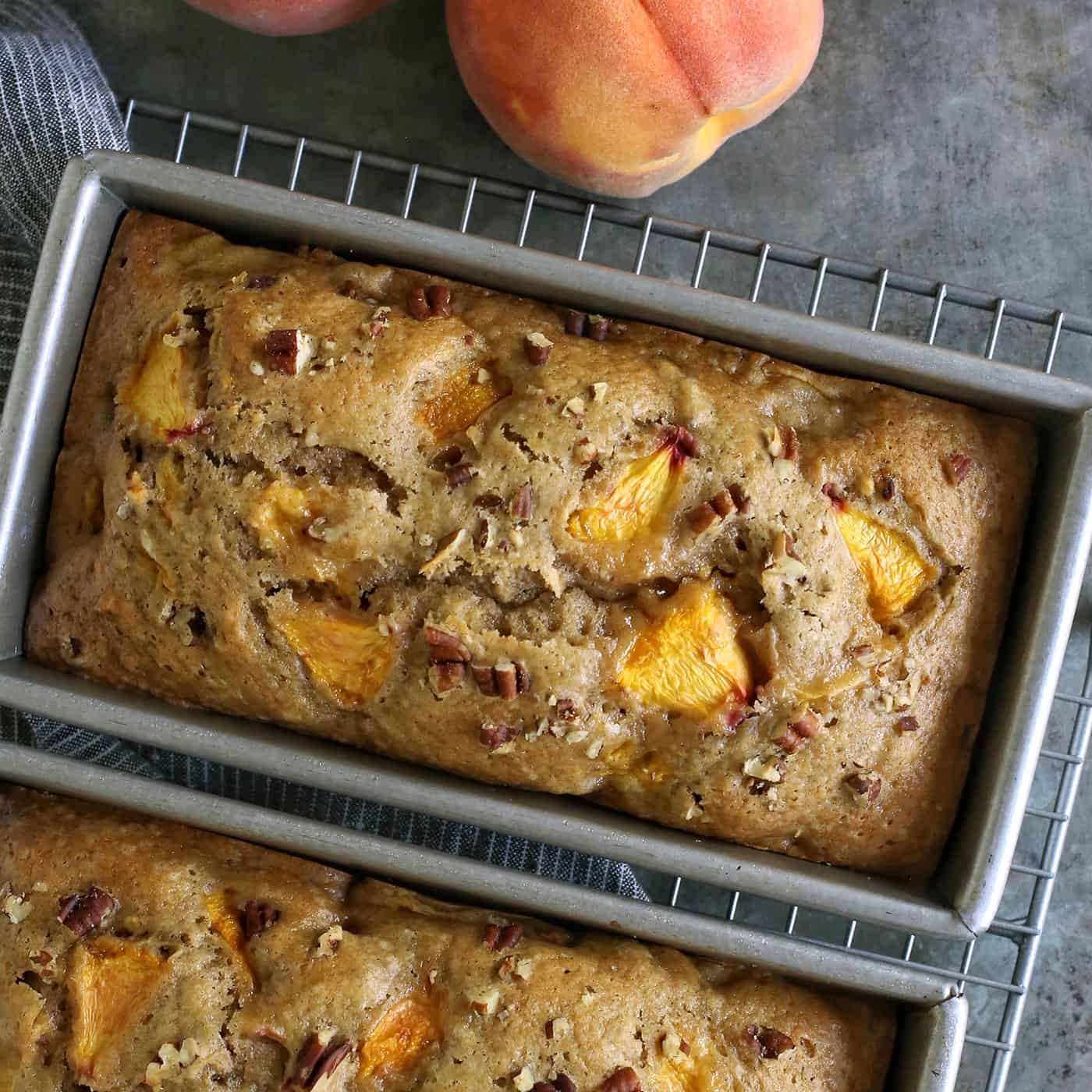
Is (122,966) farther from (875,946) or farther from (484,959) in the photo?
(875,946)

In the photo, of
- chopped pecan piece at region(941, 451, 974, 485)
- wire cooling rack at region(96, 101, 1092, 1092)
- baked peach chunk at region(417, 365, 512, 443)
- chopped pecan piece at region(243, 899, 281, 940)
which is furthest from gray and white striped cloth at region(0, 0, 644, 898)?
chopped pecan piece at region(941, 451, 974, 485)

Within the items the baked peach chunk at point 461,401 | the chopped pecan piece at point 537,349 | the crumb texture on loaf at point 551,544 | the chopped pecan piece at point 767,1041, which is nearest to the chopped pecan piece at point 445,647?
the crumb texture on loaf at point 551,544

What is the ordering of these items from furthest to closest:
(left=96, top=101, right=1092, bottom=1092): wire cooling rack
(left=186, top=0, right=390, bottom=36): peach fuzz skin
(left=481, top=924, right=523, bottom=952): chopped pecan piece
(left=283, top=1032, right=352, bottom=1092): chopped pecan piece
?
1. (left=96, top=101, right=1092, bottom=1092): wire cooling rack
2. (left=186, top=0, right=390, bottom=36): peach fuzz skin
3. (left=481, top=924, right=523, bottom=952): chopped pecan piece
4. (left=283, top=1032, right=352, bottom=1092): chopped pecan piece

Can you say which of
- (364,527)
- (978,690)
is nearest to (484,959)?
(364,527)

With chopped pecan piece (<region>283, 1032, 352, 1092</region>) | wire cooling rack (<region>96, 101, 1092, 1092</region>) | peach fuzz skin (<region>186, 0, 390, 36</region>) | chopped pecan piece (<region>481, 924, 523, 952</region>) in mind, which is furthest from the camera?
wire cooling rack (<region>96, 101, 1092, 1092</region>)

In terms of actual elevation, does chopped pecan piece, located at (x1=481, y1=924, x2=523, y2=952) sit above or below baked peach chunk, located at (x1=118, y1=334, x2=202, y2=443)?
below

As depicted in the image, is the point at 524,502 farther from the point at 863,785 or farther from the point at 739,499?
the point at 863,785

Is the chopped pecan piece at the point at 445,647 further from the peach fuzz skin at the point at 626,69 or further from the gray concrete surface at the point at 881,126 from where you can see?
the gray concrete surface at the point at 881,126

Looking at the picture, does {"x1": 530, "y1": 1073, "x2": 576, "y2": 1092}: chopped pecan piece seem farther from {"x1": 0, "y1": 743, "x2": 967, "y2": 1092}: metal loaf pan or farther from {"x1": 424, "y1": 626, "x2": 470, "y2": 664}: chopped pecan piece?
{"x1": 424, "y1": 626, "x2": 470, "y2": 664}: chopped pecan piece
